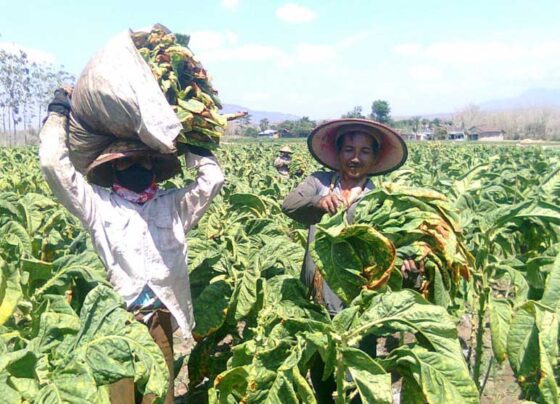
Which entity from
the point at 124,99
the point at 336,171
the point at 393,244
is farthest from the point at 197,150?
the point at 393,244

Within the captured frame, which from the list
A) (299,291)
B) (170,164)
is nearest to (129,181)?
(170,164)

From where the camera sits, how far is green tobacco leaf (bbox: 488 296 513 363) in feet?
6.72

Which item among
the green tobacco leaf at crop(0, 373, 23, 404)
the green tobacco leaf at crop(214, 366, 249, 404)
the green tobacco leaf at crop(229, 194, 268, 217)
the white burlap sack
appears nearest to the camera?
the green tobacco leaf at crop(0, 373, 23, 404)

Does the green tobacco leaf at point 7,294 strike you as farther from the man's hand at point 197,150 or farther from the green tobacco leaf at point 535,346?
the green tobacco leaf at point 535,346

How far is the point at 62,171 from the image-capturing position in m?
2.30

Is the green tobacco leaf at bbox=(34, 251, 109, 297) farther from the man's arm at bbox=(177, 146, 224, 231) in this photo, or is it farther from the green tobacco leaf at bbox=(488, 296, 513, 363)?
the green tobacco leaf at bbox=(488, 296, 513, 363)

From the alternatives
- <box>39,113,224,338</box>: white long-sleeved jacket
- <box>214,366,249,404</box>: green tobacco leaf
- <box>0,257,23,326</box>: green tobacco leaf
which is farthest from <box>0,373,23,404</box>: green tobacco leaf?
<box>39,113,224,338</box>: white long-sleeved jacket

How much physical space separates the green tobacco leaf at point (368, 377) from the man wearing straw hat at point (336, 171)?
25.7 inches

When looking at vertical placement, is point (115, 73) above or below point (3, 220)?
above

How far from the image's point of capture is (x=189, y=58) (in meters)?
2.51

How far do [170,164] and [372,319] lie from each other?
119 centimetres

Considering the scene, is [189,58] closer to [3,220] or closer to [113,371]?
[113,371]

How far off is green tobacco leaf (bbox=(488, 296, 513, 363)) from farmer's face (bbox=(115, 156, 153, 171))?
55.3 inches

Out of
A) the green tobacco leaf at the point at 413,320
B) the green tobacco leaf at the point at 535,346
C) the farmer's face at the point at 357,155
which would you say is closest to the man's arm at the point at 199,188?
the farmer's face at the point at 357,155
